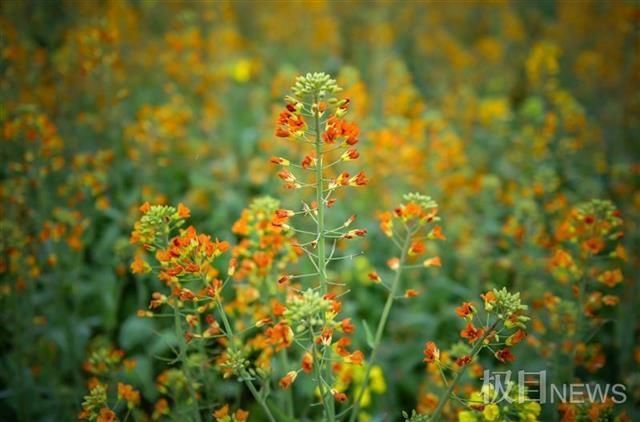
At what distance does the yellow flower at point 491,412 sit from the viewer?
1915 mm

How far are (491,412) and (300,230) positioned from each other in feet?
3.56

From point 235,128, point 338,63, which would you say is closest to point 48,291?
point 235,128

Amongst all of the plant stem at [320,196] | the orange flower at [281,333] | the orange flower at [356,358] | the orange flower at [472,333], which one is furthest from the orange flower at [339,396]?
the orange flower at [472,333]

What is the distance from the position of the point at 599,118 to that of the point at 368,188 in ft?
Result: 13.4

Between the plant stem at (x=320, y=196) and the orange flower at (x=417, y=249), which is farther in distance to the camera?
the orange flower at (x=417, y=249)

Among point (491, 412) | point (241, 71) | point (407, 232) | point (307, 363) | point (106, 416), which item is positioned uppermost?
point (241, 71)

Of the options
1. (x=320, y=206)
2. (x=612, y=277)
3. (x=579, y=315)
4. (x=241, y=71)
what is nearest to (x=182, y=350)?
(x=320, y=206)

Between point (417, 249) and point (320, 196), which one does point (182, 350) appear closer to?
point (320, 196)

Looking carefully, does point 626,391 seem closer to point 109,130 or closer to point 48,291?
point 48,291

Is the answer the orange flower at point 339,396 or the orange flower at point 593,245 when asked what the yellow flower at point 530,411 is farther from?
the orange flower at point 593,245

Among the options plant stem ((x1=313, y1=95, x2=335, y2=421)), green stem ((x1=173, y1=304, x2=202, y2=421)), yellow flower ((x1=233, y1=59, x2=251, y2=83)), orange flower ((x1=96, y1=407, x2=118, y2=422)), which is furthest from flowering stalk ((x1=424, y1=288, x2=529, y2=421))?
yellow flower ((x1=233, y1=59, x2=251, y2=83))

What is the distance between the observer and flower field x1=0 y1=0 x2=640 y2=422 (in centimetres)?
210

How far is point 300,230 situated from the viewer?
2.42 metres

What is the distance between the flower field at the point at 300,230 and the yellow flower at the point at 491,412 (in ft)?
0.04
